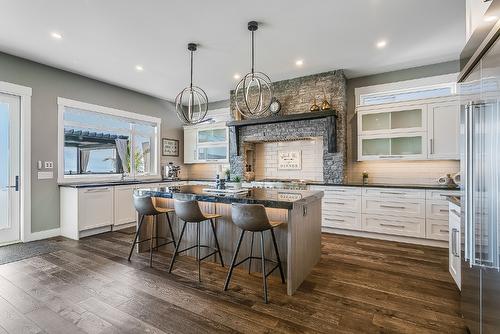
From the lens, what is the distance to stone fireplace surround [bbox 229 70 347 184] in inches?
192

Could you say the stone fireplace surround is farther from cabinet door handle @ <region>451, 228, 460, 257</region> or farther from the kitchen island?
cabinet door handle @ <region>451, 228, 460, 257</region>

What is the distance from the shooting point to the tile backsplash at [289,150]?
5.45m

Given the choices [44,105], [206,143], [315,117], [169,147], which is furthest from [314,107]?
[44,105]

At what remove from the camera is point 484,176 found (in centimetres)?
140

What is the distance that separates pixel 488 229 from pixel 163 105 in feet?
22.5

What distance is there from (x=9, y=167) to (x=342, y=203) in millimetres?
5684

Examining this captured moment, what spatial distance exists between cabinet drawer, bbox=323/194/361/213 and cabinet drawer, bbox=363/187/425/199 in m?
0.21

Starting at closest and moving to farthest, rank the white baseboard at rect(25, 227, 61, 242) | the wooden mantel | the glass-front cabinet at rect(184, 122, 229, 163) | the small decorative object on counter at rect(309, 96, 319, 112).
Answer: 1. the white baseboard at rect(25, 227, 61, 242)
2. the wooden mantel
3. the small decorative object on counter at rect(309, 96, 319, 112)
4. the glass-front cabinet at rect(184, 122, 229, 163)

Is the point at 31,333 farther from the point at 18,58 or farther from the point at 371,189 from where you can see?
the point at 371,189

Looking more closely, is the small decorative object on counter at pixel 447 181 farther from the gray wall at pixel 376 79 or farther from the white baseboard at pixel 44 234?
the white baseboard at pixel 44 234

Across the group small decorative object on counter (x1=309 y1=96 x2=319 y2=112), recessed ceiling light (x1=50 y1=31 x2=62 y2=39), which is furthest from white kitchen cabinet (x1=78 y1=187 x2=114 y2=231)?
small decorative object on counter (x1=309 y1=96 x2=319 y2=112)

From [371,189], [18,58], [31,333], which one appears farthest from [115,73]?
[371,189]

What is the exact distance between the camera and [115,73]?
16.1 ft

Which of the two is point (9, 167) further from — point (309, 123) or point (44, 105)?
point (309, 123)
